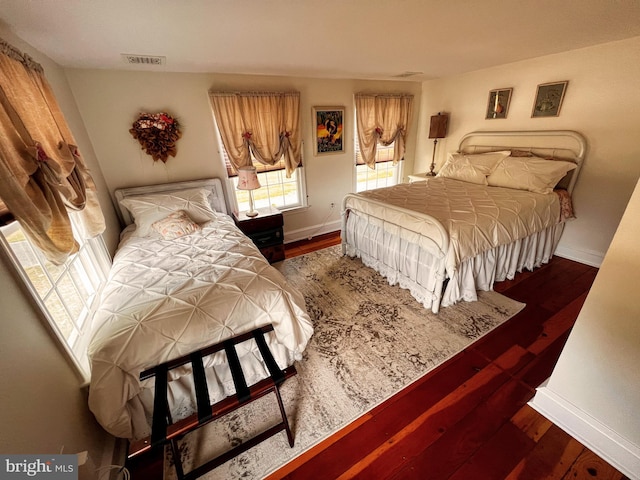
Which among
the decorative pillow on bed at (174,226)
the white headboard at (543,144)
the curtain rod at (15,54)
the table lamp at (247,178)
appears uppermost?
the curtain rod at (15,54)

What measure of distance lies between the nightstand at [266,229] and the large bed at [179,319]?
30.4 inches

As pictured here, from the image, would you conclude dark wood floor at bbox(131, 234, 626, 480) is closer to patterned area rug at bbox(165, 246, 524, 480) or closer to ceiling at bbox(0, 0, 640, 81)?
patterned area rug at bbox(165, 246, 524, 480)

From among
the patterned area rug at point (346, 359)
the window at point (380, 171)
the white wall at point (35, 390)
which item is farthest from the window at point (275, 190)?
the white wall at point (35, 390)

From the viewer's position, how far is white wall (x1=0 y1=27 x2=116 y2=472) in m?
0.85

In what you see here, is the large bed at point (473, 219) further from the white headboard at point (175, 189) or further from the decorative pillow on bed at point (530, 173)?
the white headboard at point (175, 189)

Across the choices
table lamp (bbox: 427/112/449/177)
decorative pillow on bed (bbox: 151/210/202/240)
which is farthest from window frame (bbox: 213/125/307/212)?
table lamp (bbox: 427/112/449/177)

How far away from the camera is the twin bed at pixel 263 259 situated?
130 cm

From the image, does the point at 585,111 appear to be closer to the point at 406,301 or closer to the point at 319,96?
the point at 406,301

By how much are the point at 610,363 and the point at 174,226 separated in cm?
300

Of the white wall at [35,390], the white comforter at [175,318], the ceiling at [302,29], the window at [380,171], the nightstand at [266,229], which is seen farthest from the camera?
the window at [380,171]

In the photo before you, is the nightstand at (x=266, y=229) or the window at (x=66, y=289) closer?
the window at (x=66, y=289)

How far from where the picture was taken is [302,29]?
1.66m

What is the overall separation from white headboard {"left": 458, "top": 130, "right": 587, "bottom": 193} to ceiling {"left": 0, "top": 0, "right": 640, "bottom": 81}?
0.82m

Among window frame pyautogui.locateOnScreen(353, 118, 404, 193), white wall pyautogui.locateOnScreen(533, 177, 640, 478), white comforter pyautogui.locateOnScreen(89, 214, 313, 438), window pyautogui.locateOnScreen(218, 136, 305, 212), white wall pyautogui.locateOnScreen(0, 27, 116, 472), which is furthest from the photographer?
window frame pyautogui.locateOnScreen(353, 118, 404, 193)
